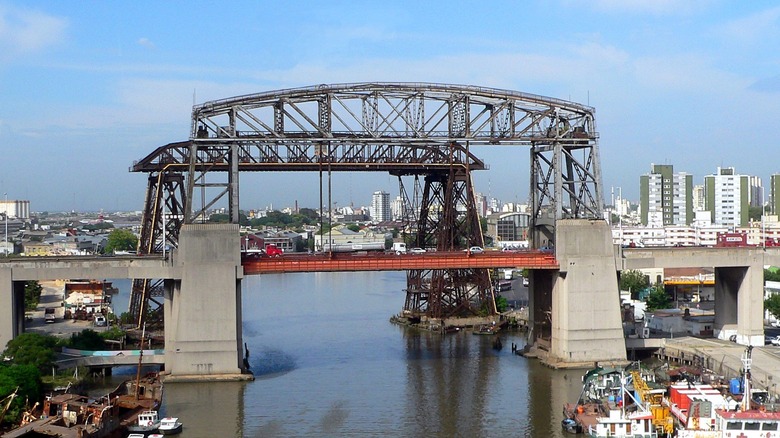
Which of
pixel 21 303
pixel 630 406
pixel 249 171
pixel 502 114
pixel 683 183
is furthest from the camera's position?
pixel 683 183

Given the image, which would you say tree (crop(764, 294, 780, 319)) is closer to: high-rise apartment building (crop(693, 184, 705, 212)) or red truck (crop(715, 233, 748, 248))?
red truck (crop(715, 233, 748, 248))

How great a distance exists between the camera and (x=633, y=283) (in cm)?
8475

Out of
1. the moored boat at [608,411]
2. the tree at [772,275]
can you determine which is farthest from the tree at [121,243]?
the moored boat at [608,411]

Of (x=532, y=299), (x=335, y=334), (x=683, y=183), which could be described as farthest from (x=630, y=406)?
(x=683, y=183)

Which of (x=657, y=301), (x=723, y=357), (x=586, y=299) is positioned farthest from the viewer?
(x=657, y=301)

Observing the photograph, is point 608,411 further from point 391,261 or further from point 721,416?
point 391,261

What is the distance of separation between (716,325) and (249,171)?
98.8 feet

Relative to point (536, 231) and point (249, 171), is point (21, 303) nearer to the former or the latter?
point (249, 171)

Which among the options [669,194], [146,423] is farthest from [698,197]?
[146,423]

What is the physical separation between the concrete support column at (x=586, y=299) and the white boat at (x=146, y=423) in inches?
842

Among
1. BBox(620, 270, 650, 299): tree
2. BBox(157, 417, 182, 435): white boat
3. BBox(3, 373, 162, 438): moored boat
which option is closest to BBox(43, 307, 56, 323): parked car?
BBox(3, 373, 162, 438): moored boat

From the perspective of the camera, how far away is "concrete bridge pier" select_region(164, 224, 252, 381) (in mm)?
48344

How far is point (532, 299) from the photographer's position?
57.3m

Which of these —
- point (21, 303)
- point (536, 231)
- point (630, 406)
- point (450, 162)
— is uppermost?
point (450, 162)
